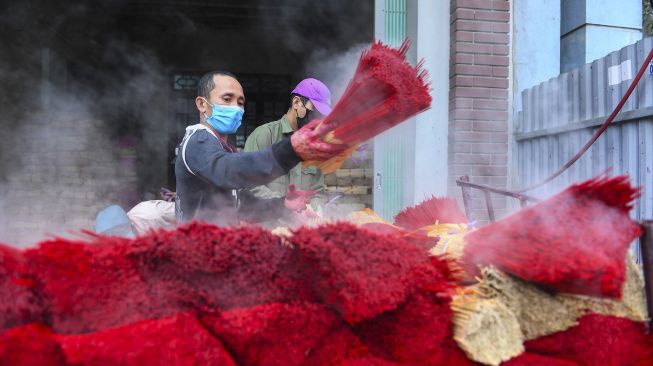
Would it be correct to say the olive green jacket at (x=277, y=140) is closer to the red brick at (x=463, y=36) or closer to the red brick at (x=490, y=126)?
the red brick at (x=490, y=126)

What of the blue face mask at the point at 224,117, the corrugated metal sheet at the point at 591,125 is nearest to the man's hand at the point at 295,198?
the blue face mask at the point at 224,117

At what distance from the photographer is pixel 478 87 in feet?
15.6

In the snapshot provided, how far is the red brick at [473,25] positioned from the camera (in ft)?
15.4

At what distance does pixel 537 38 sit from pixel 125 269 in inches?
192

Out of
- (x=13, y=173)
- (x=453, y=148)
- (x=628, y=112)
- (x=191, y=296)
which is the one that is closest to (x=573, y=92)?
(x=628, y=112)

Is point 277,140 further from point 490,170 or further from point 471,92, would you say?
point 490,170

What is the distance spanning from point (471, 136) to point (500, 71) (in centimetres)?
68

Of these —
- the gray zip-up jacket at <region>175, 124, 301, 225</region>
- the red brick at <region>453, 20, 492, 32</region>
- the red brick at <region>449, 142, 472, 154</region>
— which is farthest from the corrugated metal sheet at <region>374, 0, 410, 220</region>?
the gray zip-up jacket at <region>175, 124, 301, 225</region>

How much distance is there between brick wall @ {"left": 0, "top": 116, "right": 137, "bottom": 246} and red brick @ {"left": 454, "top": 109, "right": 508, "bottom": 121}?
4.85 metres

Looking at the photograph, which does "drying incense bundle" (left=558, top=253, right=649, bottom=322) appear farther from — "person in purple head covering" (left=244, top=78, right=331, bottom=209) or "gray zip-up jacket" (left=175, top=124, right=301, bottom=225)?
"person in purple head covering" (left=244, top=78, right=331, bottom=209)

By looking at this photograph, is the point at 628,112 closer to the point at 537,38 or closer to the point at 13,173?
the point at 537,38

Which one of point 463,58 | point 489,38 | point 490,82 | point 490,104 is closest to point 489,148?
point 490,104

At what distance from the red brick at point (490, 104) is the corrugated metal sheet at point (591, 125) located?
0.71 ft

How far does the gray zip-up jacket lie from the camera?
1.65 m
